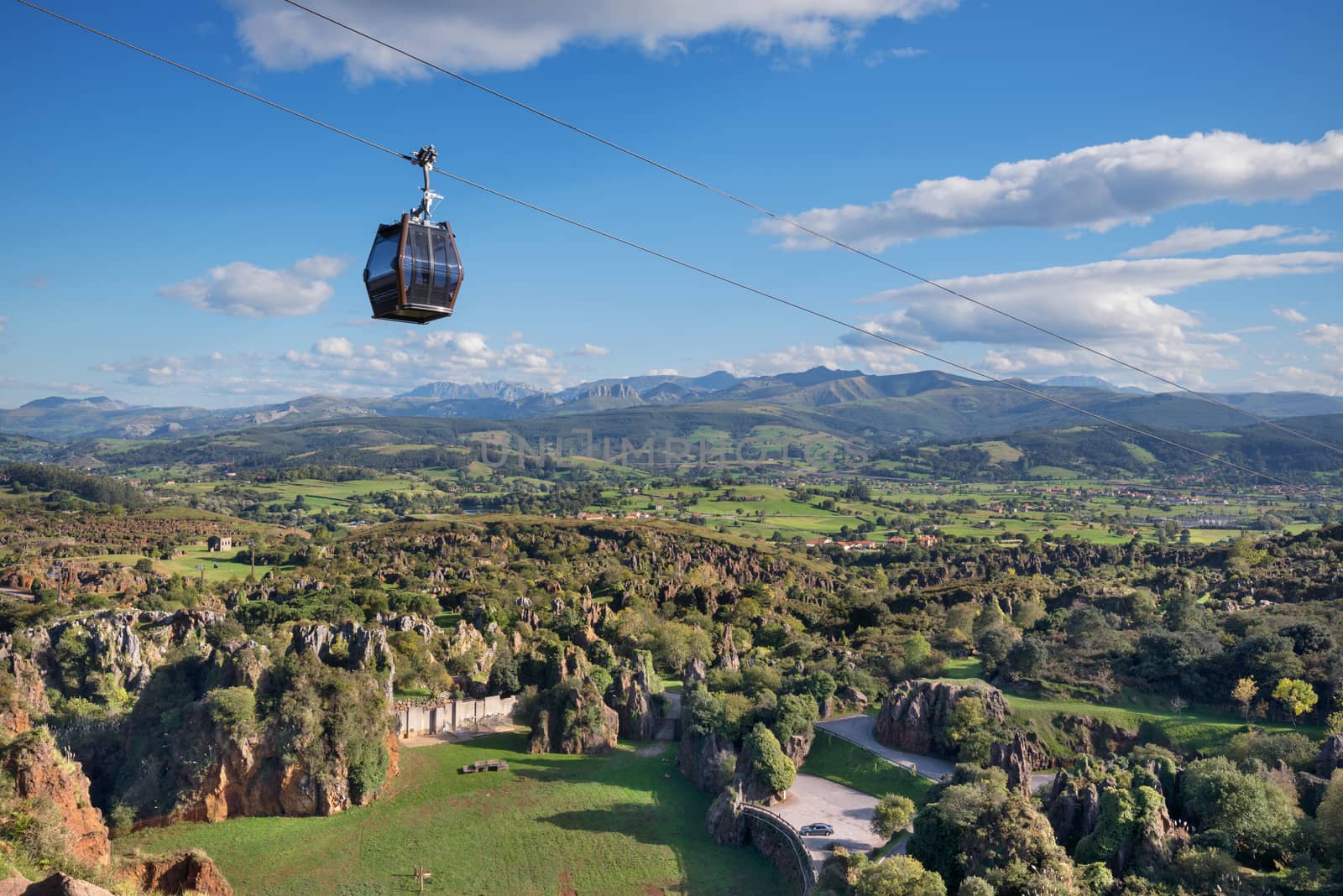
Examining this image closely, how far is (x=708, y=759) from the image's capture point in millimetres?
41250

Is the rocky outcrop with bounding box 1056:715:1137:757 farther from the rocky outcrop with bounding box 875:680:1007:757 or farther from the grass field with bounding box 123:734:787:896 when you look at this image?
the grass field with bounding box 123:734:787:896

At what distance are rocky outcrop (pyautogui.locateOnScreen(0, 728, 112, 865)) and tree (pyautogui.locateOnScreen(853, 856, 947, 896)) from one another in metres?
21.7

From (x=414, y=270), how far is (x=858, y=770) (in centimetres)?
3434

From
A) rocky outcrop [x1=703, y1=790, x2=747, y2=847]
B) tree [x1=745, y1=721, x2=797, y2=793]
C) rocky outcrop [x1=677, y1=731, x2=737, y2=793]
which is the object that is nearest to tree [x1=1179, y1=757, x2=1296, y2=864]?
tree [x1=745, y1=721, x2=797, y2=793]

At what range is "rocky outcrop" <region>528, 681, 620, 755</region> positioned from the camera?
4594 centimetres

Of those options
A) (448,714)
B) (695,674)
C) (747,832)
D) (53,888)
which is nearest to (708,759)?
(747,832)

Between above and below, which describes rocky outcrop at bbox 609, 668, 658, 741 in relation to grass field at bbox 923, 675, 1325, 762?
below

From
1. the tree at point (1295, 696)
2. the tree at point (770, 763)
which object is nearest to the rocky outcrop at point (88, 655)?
the tree at point (770, 763)

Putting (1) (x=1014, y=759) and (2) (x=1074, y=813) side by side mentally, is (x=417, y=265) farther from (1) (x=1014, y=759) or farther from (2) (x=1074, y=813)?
(1) (x=1014, y=759)

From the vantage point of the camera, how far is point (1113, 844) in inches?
1067

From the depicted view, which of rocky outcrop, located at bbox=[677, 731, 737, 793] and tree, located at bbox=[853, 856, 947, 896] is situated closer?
tree, located at bbox=[853, 856, 947, 896]

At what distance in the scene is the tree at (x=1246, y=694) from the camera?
4256 cm

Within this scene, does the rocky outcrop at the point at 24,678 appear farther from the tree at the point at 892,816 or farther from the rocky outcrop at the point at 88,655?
the tree at the point at 892,816

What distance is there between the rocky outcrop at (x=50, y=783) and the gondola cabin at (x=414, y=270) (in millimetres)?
17209
